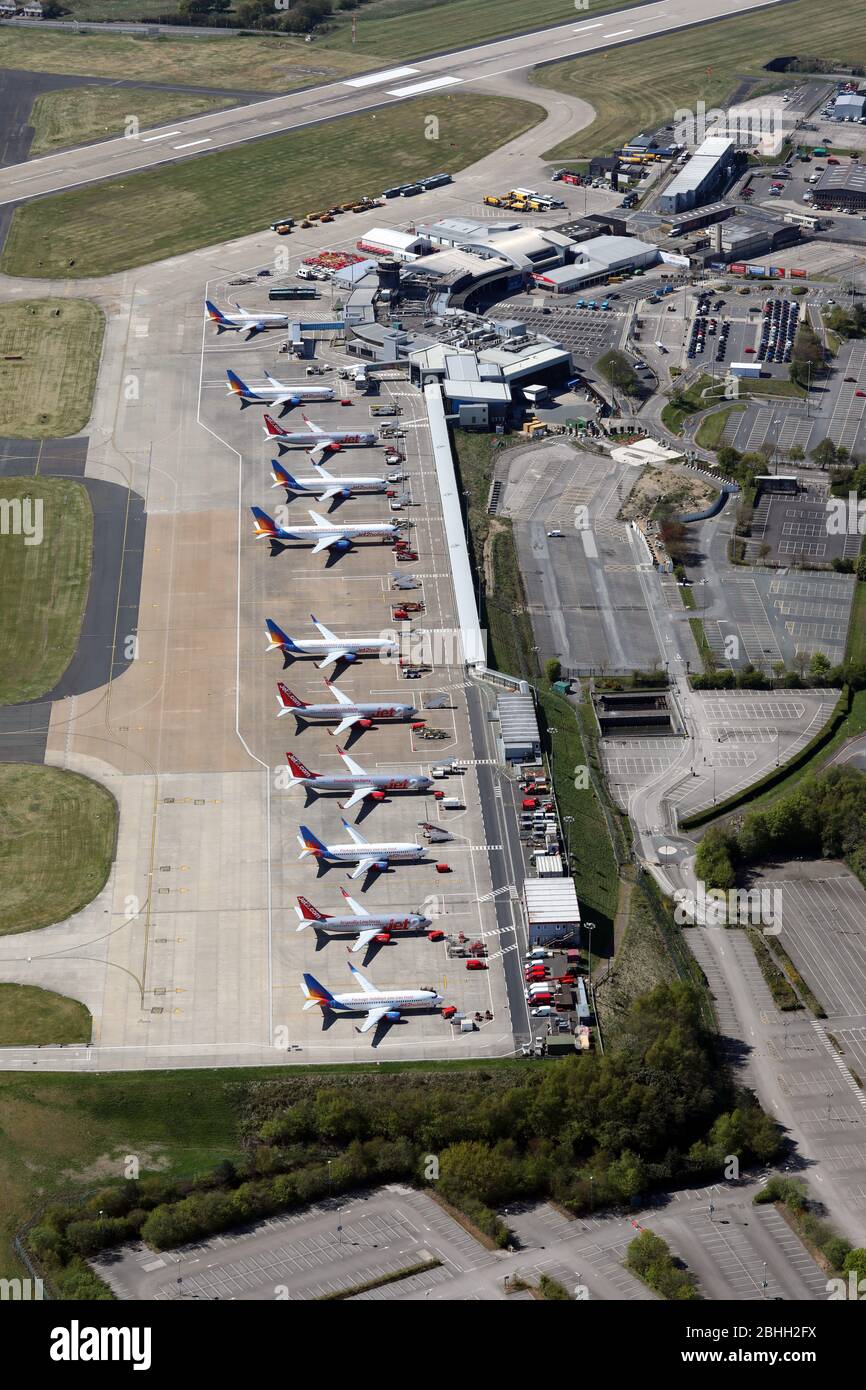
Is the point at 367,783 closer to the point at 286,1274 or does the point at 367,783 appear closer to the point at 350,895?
the point at 350,895

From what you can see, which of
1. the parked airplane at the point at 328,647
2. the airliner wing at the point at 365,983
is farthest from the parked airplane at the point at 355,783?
the airliner wing at the point at 365,983

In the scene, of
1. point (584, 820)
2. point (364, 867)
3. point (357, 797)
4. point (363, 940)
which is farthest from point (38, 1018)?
point (584, 820)

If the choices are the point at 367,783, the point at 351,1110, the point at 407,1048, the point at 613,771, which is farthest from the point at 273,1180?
the point at 613,771

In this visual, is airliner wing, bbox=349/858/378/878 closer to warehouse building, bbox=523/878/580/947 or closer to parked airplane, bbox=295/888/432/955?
parked airplane, bbox=295/888/432/955

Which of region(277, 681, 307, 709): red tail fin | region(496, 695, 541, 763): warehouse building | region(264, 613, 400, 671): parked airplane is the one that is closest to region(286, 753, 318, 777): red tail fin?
region(277, 681, 307, 709): red tail fin

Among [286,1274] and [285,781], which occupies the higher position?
[285,781]

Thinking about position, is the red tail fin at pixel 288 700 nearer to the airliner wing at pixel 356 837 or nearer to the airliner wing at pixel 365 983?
the airliner wing at pixel 356 837
